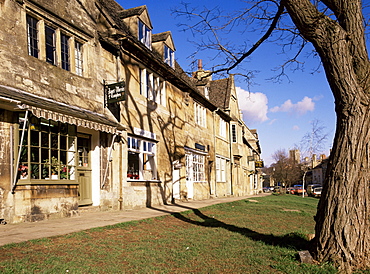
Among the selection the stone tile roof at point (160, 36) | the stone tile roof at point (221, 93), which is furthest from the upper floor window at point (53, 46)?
the stone tile roof at point (221, 93)

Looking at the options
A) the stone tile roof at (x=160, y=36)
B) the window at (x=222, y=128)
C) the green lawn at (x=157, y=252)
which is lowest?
the green lawn at (x=157, y=252)

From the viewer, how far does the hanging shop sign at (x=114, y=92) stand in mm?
12012

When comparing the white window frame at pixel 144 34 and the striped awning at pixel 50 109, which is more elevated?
the white window frame at pixel 144 34

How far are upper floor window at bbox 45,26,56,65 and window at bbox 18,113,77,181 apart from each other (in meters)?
1.94

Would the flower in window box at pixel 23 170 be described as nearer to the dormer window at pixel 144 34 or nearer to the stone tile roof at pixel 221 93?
the dormer window at pixel 144 34

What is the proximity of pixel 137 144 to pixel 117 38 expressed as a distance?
14.0 ft

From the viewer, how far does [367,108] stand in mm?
5488

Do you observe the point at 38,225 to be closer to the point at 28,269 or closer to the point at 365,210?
the point at 28,269

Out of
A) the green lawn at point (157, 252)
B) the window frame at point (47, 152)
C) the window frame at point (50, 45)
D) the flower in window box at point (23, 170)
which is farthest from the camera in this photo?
the window frame at point (50, 45)

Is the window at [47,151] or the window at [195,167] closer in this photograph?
the window at [47,151]

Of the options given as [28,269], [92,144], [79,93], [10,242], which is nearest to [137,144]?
[92,144]

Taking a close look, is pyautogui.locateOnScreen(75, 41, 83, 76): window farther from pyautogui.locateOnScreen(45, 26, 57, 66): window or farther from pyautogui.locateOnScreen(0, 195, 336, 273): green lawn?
pyautogui.locateOnScreen(0, 195, 336, 273): green lawn

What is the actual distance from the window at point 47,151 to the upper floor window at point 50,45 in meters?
1.94

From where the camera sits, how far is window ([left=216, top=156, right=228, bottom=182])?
2676 centimetres
